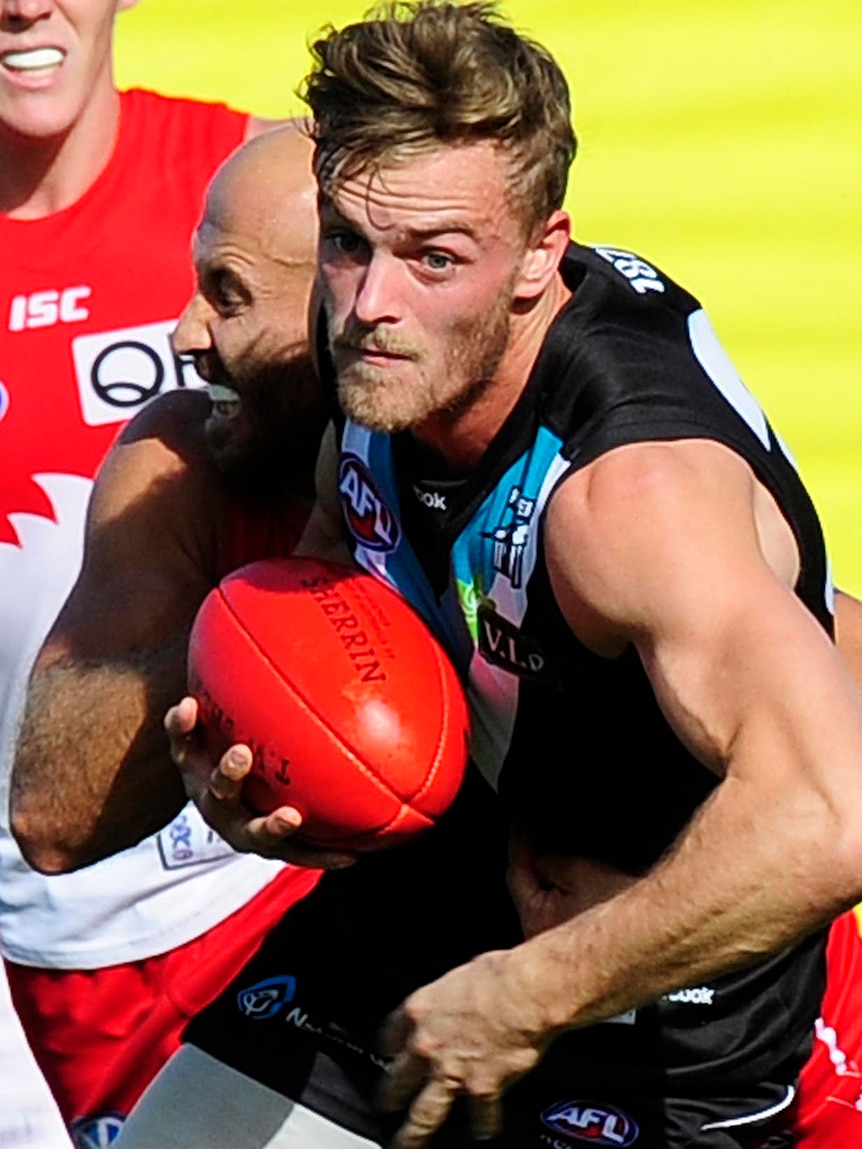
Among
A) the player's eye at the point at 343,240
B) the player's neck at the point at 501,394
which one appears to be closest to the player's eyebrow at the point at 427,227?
the player's eye at the point at 343,240

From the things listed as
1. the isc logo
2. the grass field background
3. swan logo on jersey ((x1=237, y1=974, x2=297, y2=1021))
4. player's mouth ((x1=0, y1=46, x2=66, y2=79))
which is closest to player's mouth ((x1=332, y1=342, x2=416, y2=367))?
swan logo on jersey ((x1=237, y1=974, x2=297, y2=1021))

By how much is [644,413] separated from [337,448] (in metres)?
0.54

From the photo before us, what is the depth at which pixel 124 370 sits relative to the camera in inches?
154

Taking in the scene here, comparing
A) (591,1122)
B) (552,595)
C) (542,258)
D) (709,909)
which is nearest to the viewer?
(709,909)

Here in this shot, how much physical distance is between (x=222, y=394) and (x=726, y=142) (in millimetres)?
1850

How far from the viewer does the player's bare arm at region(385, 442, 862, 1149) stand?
93.4 inches

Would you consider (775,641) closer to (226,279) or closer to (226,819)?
(226,819)

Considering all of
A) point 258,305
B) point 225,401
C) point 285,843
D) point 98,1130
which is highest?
point 258,305

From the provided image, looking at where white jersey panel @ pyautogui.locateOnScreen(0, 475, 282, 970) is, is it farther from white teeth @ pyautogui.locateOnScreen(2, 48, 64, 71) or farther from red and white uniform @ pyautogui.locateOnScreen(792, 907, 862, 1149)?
red and white uniform @ pyautogui.locateOnScreen(792, 907, 862, 1149)

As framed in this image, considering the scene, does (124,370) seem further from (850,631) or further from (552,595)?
(552,595)

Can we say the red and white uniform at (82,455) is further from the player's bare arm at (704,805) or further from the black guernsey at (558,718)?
the player's bare arm at (704,805)

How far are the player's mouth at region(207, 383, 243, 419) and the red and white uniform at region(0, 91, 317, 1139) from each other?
2.42 ft

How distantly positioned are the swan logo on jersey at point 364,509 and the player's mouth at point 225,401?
166mm

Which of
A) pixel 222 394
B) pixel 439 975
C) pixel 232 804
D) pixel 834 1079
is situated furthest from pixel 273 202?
pixel 834 1079
